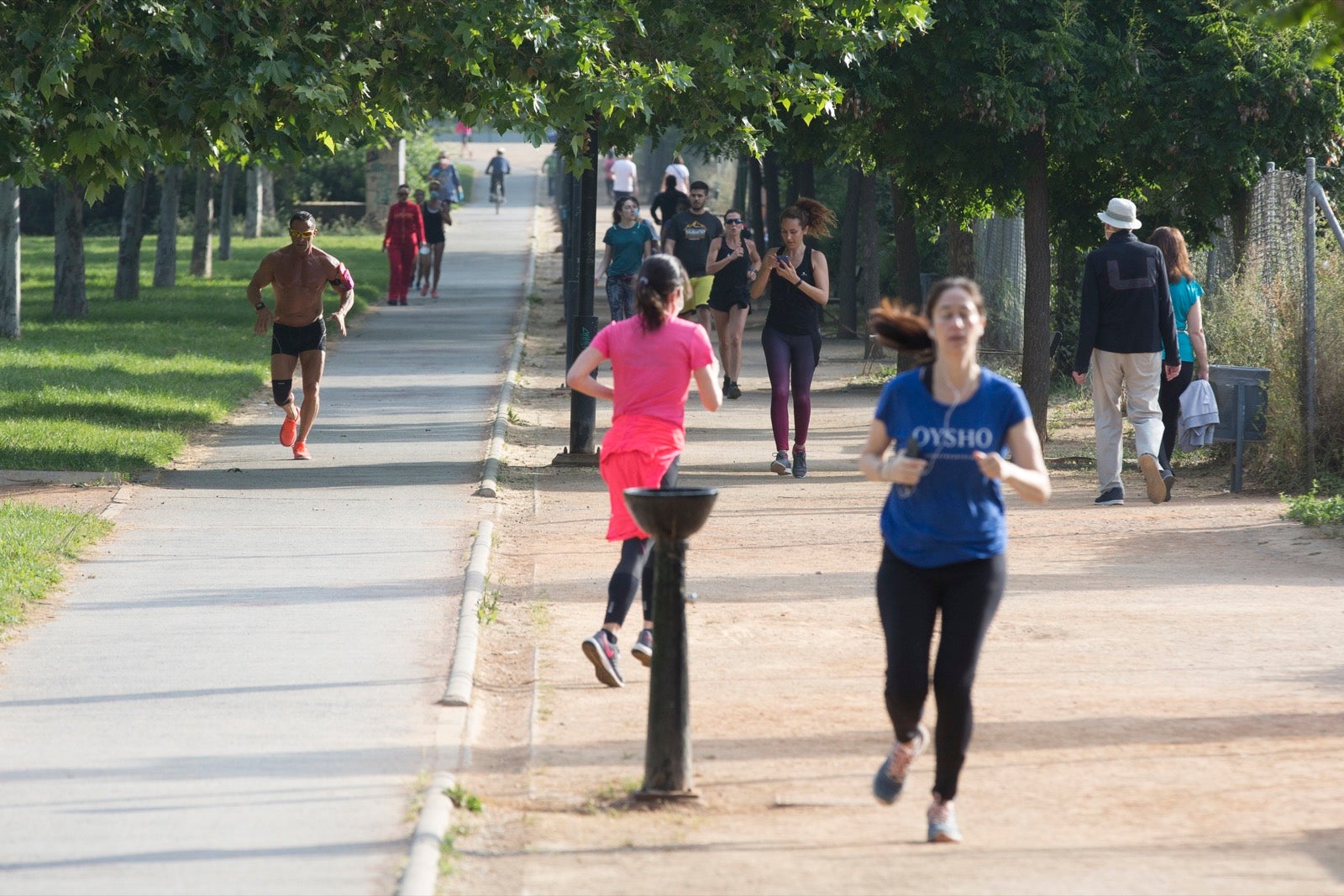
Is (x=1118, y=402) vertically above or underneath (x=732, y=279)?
underneath

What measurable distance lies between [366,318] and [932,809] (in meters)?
22.8

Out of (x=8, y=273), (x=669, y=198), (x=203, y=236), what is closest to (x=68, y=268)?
(x=8, y=273)

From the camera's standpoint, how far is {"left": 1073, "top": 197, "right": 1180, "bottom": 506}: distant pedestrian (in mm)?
11828

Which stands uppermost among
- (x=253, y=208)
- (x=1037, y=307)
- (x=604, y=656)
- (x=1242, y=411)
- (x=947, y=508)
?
(x=253, y=208)

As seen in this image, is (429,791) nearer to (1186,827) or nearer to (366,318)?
(1186,827)

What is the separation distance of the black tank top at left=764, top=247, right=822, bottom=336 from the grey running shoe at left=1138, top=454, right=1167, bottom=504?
8.48 ft

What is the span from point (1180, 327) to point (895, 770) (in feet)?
25.8

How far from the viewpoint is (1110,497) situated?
40.0ft

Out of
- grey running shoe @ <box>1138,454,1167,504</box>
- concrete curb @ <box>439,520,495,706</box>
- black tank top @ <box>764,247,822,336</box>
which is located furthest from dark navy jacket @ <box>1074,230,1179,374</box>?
concrete curb @ <box>439,520,495,706</box>

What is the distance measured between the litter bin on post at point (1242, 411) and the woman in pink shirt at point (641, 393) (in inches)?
257

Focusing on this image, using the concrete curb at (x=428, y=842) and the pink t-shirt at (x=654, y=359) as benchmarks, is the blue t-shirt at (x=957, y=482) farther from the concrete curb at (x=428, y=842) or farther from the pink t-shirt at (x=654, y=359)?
the pink t-shirt at (x=654, y=359)

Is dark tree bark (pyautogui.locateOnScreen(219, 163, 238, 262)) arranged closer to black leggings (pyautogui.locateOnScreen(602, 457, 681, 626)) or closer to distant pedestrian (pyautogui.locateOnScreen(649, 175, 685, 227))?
distant pedestrian (pyautogui.locateOnScreen(649, 175, 685, 227))

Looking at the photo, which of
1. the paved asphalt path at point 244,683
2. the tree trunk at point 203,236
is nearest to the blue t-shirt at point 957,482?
the paved asphalt path at point 244,683

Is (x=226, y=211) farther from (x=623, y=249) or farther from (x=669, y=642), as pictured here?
(x=669, y=642)
